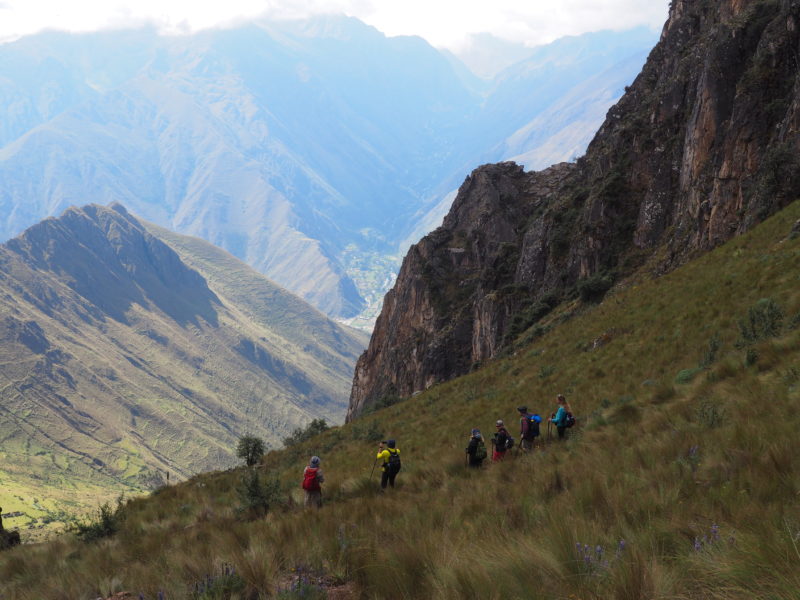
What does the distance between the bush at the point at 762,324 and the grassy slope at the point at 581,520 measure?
64 cm

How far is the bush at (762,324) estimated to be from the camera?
13312 millimetres

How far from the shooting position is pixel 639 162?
139 feet

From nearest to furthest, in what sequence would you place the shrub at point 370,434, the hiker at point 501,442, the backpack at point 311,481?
1. the backpack at point 311,481
2. the hiker at point 501,442
3. the shrub at point 370,434

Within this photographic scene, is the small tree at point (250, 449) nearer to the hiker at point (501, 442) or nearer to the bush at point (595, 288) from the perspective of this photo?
the hiker at point (501, 442)

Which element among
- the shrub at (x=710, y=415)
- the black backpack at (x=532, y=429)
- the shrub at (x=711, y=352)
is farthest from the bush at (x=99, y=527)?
the shrub at (x=711, y=352)

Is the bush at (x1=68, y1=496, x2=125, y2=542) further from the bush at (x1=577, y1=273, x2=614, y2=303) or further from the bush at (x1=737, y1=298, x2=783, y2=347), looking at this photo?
the bush at (x1=577, y1=273, x2=614, y2=303)

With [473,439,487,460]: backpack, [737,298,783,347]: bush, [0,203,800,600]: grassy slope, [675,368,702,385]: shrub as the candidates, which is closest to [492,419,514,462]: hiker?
[473,439,487,460]: backpack

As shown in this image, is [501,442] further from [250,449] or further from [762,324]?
[250,449]

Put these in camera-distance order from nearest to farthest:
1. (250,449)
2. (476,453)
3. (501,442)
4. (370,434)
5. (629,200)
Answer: (476,453) < (501,442) < (370,434) < (250,449) < (629,200)

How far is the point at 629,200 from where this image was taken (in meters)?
42.4

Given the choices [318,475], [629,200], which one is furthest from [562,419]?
[629,200]

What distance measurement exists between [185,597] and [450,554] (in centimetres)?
251

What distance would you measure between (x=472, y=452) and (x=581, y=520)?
782 centimetres

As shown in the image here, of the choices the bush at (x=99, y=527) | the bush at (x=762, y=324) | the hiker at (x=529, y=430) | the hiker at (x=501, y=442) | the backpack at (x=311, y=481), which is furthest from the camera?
the hiker at (x=529, y=430)
